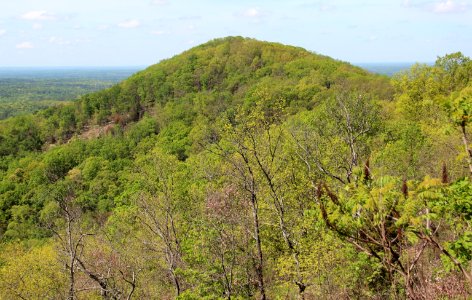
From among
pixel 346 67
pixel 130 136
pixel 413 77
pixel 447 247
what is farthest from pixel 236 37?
pixel 447 247

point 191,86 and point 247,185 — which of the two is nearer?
point 247,185

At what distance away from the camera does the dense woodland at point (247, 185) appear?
6.88 metres

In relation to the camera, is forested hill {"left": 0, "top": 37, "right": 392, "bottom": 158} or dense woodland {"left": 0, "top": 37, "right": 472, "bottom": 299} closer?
dense woodland {"left": 0, "top": 37, "right": 472, "bottom": 299}

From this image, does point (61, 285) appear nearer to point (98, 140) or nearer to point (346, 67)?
point (98, 140)

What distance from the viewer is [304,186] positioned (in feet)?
62.3

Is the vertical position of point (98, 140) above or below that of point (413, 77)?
below

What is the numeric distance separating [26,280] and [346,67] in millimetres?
65947

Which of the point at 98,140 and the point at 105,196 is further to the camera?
the point at 98,140

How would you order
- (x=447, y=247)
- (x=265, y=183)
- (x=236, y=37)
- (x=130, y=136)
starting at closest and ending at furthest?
(x=447, y=247) → (x=265, y=183) → (x=130, y=136) → (x=236, y=37)

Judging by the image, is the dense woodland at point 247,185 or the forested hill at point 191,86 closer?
the dense woodland at point 247,185

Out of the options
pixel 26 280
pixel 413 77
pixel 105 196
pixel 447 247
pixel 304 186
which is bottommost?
pixel 105 196

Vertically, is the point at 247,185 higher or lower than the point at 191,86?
lower

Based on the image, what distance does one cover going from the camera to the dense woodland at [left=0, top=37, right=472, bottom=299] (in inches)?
271

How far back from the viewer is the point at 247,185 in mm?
16812
